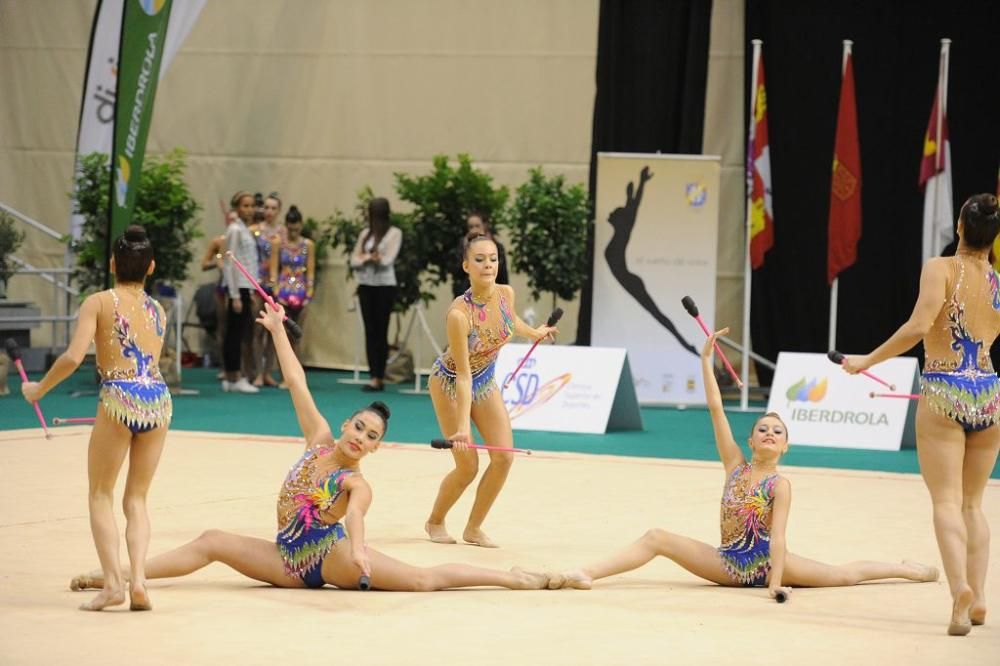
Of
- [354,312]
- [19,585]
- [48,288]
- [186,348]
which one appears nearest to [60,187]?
[48,288]

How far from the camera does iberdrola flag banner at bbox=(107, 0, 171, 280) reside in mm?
12484

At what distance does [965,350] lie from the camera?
535 cm

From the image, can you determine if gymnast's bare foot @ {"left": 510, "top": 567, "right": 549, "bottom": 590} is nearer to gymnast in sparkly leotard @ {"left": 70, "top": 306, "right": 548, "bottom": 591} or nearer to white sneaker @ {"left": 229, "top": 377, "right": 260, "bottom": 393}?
gymnast in sparkly leotard @ {"left": 70, "top": 306, "right": 548, "bottom": 591}

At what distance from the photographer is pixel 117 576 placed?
5.29 meters

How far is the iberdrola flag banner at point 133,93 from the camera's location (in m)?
12.5

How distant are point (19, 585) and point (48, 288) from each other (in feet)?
41.9

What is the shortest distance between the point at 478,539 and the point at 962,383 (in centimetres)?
255

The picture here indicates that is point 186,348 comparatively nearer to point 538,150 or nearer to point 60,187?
point 60,187

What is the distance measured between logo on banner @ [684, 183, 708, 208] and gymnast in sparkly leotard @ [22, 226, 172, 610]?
844 cm

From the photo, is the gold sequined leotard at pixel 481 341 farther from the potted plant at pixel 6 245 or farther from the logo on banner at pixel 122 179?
the potted plant at pixel 6 245

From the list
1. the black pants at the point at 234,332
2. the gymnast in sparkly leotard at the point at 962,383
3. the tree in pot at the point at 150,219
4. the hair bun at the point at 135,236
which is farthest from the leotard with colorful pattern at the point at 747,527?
the black pants at the point at 234,332

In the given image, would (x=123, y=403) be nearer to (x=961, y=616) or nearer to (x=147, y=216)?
(x=961, y=616)

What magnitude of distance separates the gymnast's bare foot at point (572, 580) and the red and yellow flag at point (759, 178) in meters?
8.02

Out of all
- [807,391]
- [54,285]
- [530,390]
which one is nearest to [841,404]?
[807,391]
